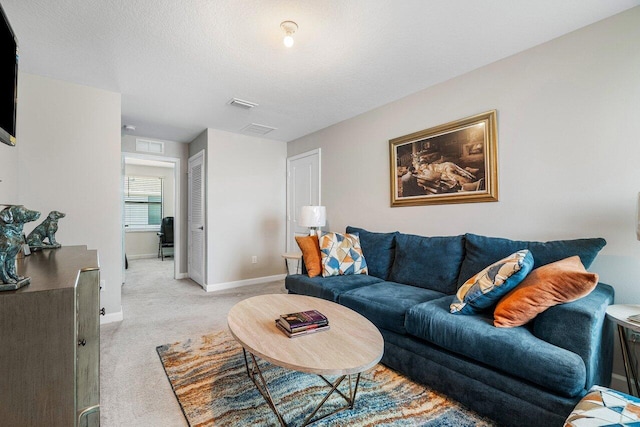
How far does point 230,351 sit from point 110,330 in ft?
4.41

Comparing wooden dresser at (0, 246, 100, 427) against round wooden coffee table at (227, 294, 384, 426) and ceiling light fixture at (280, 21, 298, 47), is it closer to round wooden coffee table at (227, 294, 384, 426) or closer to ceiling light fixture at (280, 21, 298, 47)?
round wooden coffee table at (227, 294, 384, 426)

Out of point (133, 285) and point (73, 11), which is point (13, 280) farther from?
point (133, 285)

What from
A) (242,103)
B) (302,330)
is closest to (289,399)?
(302,330)

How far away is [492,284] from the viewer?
1705 millimetres

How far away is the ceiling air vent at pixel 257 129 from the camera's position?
13.4 ft

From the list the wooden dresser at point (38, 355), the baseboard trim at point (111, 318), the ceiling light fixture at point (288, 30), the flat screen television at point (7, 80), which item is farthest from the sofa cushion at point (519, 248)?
the baseboard trim at point (111, 318)

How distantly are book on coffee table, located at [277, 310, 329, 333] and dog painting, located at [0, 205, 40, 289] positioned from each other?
1076 millimetres

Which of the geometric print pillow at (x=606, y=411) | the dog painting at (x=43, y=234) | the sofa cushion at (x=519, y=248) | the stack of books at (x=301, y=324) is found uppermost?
the dog painting at (x=43, y=234)

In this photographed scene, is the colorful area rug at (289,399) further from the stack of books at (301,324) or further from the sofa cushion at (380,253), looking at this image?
the sofa cushion at (380,253)

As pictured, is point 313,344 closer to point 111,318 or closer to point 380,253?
point 380,253

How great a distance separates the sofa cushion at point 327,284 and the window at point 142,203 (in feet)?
20.3

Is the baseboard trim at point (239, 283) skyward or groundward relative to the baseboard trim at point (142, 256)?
groundward

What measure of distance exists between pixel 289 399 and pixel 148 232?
7247 millimetres

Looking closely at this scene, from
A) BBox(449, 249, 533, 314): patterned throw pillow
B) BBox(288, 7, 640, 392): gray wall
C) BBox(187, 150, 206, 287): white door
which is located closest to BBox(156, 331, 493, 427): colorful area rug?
BBox(449, 249, 533, 314): patterned throw pillow
